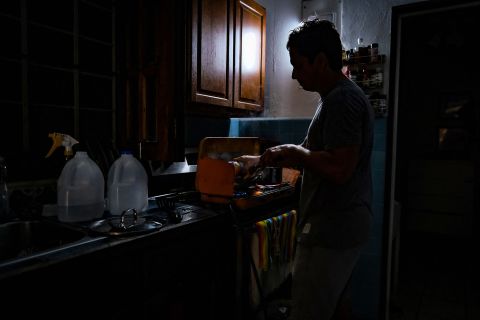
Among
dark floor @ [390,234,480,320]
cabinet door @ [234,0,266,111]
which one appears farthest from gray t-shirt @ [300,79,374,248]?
dark floor @ [390,234,480,320]

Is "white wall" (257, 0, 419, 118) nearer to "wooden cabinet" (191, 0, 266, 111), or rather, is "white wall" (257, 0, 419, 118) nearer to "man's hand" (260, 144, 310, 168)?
"wooden cabinet" (191, 0, 266, 111)

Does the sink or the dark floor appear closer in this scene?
the sink

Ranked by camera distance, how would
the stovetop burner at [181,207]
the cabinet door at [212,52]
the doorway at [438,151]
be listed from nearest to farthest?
the stovetop burner at [181,207], the cabinet door at [212,52], the doorway at [438,151]

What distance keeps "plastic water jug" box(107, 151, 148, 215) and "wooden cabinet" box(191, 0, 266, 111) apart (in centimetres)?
58

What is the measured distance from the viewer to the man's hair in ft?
4.40

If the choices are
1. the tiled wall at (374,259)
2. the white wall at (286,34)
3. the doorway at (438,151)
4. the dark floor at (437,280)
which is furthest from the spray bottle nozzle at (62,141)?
the doorway at (438,151)

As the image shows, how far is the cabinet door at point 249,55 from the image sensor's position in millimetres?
2400

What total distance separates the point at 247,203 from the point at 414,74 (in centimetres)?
415

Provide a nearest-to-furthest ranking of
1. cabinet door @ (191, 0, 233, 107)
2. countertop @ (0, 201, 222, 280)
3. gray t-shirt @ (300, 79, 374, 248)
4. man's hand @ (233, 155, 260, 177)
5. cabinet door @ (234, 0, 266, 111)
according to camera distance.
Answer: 1. countertop @ (0, 201, 222, 280)
2. gray t-shirt @ (300, 79, 374, 248)
3. man's hand @ (233, 155, 260, 177)
4. cabinet door @ (191, 0, 233, 107)
5. cabinet door @ (234, 0, 266, 111)

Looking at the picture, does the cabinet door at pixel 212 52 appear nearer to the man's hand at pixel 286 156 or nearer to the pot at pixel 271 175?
the pot at pixel 271 175

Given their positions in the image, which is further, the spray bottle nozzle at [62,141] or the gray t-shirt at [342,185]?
the spray bottle nozzle at [62,141]

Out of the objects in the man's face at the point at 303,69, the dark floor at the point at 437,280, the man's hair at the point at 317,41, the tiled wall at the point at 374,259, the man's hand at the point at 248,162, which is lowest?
the dark floor at the point at 437,280

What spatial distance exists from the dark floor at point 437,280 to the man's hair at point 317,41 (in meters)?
2.09

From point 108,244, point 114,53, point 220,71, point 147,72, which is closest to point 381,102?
point 220,71
